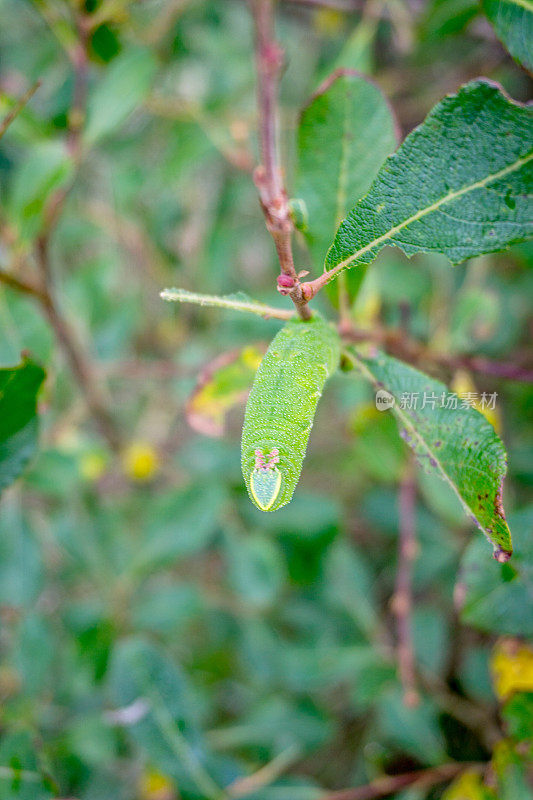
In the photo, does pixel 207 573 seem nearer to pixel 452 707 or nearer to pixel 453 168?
pixel 452 707

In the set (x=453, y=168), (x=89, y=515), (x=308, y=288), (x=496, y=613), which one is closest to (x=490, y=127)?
(x=453, y=168)

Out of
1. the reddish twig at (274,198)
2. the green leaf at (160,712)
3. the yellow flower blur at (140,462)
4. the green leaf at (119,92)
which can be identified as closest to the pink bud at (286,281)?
the reddish twig at (274,198)

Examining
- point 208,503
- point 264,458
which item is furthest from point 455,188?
point 208,503

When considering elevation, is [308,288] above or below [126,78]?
below

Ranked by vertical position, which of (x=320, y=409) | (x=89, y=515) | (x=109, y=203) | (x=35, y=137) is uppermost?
(x=35, y=137)

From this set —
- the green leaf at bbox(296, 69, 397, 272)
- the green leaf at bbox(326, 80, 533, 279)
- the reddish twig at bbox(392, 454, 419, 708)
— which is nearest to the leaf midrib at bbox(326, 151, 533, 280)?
the green leaf at bbox(326, 80, 533, 279)

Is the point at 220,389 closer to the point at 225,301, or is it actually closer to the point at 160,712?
the point at 225,301
